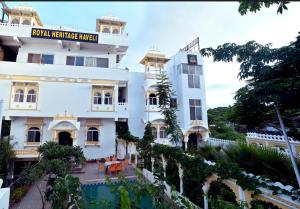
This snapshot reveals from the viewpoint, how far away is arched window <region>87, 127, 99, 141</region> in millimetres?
14857

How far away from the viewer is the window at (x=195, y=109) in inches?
692

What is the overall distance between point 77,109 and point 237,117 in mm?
12259

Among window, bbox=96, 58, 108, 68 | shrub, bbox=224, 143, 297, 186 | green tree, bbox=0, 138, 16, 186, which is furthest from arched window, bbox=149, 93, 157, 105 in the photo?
shrub, bbox=224, 143, 297, 186

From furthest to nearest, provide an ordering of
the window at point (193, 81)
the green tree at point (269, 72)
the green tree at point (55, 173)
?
the window at point (193, 81) < the green tree at point (55, 173) < the green tree at point (269, 72)

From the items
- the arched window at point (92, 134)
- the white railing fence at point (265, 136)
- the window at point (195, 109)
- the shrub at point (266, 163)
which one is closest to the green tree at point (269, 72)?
the shrub at point (266, 163)

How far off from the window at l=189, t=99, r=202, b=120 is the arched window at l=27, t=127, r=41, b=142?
12651mm

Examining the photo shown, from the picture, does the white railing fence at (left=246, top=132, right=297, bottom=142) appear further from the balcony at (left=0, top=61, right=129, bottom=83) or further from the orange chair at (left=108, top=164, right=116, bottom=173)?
the balcony at (left=0, top=61, right=129, bottom=83)

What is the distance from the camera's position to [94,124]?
587 inches

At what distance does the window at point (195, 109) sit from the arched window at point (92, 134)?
8520 mm

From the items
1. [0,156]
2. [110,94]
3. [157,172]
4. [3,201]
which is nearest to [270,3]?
[157,172]

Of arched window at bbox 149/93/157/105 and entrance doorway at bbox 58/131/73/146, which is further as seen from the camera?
arched window at bbox 149/93/157/105

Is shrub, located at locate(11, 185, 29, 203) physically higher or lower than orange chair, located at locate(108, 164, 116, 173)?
lower

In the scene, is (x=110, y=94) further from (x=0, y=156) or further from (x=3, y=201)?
(x=3, y=201)

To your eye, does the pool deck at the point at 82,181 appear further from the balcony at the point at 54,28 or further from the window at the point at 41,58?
the balcony at the point at 54,28
